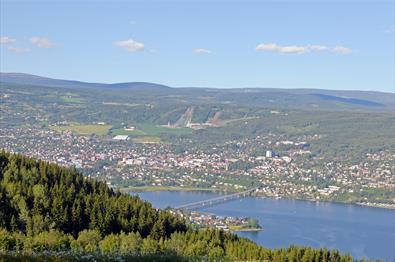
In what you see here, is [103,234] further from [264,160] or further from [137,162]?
[264,160]

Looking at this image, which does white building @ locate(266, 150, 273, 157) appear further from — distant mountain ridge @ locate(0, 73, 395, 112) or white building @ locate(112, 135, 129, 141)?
distant mountain ridge @ locate(0, 73, 395, 112)

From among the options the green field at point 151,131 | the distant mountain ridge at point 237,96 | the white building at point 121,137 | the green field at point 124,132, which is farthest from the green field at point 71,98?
the white building at point 121,137

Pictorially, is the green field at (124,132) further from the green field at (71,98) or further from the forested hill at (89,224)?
the forested hill at (89,224)

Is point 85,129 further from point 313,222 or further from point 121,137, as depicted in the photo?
point 313,222

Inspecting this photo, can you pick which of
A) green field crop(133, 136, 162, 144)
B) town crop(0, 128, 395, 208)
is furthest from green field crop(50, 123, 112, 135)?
green field crop(133, 136, 162, 144)

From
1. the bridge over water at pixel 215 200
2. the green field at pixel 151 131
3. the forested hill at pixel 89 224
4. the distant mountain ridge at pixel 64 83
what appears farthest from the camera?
the distant mountain ridge at pixel 64 83

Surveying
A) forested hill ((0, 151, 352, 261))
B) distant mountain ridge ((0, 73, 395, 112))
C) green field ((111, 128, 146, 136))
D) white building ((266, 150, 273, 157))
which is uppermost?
distant mountain ridge ((0, 73, 395, 112))
